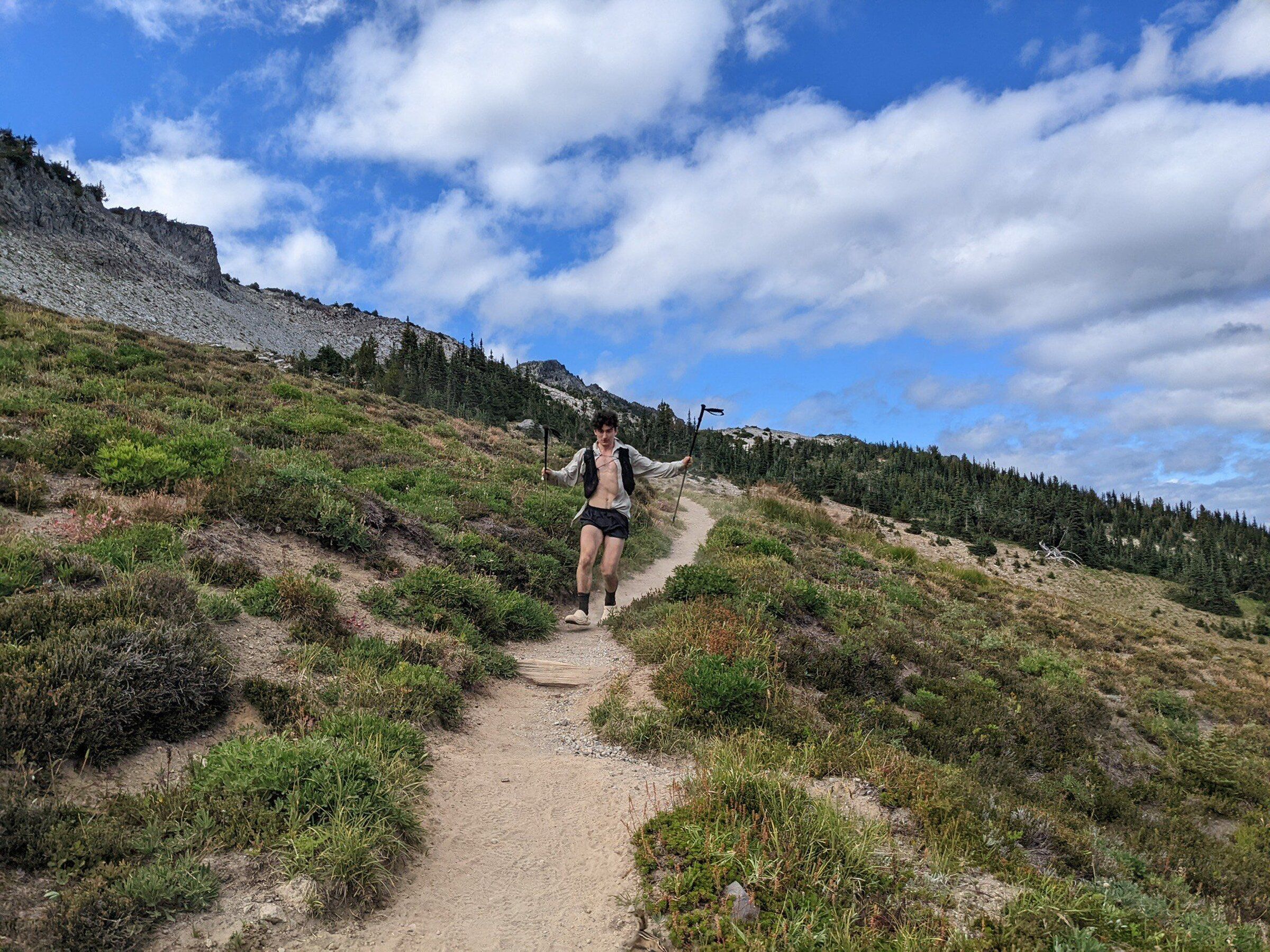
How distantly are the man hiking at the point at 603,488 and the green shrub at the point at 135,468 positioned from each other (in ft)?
17.0

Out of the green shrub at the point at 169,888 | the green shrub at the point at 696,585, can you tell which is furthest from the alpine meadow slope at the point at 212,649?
the green shrub at the point at 696,585

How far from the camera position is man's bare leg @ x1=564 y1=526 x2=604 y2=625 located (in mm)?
9578

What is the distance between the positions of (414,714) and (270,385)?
17.8m

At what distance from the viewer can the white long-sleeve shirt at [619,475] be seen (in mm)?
9609

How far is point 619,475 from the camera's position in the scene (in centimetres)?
955

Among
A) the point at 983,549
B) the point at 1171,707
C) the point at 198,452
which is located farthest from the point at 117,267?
the point at 1171,707

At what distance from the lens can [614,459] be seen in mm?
9625

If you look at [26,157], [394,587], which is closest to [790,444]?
[26,157]

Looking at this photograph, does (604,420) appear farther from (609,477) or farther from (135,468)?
(135,468)

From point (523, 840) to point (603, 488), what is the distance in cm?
576

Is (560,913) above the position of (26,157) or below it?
below

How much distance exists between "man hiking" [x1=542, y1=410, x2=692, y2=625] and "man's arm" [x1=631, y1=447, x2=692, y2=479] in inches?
0.5

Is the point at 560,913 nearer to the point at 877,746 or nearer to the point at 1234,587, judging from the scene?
the point at 877,746

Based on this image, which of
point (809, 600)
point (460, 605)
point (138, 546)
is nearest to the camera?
point (138, 546)
